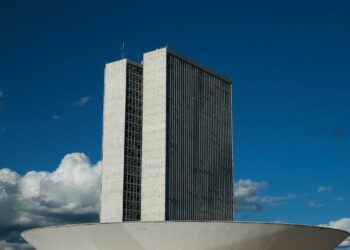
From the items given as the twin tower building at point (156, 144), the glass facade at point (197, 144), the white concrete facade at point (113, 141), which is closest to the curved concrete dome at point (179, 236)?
the white concrete facade at point (113, 141)

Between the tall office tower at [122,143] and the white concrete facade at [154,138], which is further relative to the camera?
the tall office tower at [122,143]

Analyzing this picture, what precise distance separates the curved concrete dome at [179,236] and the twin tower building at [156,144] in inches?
1090

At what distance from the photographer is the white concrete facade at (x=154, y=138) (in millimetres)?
94000

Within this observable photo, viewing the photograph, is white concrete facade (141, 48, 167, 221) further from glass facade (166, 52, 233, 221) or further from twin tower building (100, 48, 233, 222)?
glass facade (166, 52, 233, 221)

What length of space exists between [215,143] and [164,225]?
151 feet

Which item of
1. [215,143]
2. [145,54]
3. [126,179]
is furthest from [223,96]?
[126,179]

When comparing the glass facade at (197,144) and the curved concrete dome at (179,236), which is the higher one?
the glass facade at (197,144)

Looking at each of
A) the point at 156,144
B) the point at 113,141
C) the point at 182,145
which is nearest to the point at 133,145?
the point at 113,141

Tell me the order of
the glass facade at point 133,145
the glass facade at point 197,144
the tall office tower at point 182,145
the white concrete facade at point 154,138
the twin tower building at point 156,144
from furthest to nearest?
the glass facade at point 197,144
the glass facade at point 133,145
the twin tower building at point 156,144
the tall office tower at point 182,145
the white concrete facade at point 154,138

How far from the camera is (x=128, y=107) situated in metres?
98.3

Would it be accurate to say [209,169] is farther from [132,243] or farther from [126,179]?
[132,243]

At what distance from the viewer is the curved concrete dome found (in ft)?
206

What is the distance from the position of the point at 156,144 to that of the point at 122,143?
17.2ft

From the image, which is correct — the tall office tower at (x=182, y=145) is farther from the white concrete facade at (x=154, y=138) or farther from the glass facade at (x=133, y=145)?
the glass facade at (x=133, y=145)
